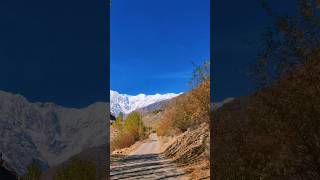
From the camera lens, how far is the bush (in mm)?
14531

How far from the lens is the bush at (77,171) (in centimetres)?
1453

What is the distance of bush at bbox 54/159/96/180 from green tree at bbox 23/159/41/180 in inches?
33.7

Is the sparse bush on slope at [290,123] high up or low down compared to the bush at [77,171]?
up

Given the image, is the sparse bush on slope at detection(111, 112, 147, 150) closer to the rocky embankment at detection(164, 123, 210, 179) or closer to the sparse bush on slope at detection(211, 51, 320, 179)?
the rocky embankment at detection(164, 123, 210, 179)

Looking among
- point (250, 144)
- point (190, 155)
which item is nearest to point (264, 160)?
point (250, 144)

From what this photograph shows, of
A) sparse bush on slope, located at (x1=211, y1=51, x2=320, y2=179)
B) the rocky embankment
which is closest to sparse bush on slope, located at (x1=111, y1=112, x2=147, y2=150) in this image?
the rocky embankment

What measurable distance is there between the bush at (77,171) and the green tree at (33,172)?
2.81 feet

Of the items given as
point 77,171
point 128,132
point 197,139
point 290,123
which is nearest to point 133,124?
point 128,132

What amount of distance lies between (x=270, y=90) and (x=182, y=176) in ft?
60.4

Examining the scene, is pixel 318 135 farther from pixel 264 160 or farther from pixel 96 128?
pixel 96 128

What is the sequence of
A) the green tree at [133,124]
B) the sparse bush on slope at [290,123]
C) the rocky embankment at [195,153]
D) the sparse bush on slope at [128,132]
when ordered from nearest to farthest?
the sparse bush on slope at [290,123]
the rocky embankment at [195,153]
the sparse bush on slope at [128,132]
the green tree at [133,124]

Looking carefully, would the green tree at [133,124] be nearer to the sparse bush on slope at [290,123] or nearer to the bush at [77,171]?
the bush at [77,171]

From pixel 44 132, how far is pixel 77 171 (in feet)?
5.11

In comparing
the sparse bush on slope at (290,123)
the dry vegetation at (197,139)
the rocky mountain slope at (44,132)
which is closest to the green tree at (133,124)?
the dry vegetation at (197,139)
